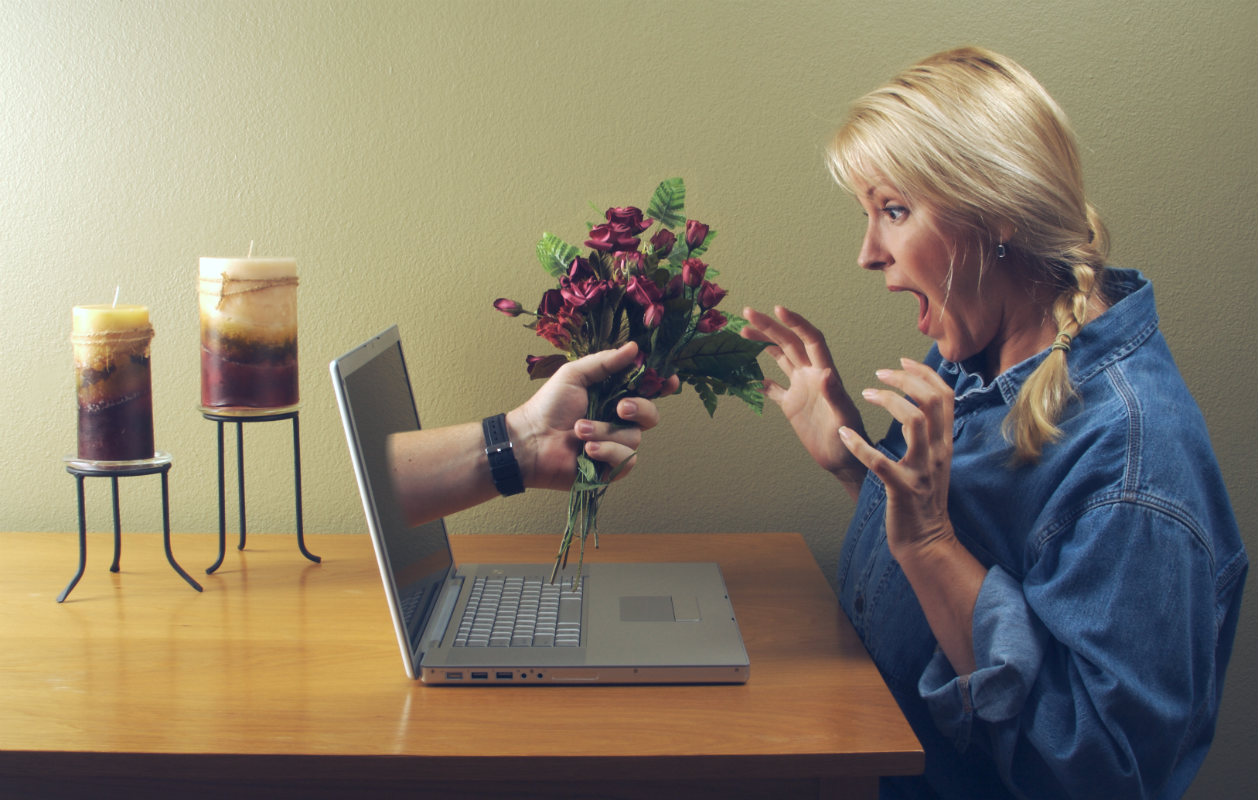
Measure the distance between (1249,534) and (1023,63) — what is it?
861mm

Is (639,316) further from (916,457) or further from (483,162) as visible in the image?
(483,162)

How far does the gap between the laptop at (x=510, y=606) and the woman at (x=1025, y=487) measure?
0.25m

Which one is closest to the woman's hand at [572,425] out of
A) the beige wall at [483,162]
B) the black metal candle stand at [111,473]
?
the beige wall at [483,162]

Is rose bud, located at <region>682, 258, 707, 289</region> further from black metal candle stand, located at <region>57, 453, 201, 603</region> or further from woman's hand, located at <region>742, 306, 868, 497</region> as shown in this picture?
black metal candle stand, located at <region>57, 453, 201, 603</region>

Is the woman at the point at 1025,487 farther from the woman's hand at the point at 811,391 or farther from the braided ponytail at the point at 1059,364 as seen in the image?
the woman's hand at the point at 811,391

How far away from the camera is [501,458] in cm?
116

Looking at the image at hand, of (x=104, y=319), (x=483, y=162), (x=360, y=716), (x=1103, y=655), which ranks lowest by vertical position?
(x=360, y=716)

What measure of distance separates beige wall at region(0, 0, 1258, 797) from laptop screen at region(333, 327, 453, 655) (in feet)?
1.03

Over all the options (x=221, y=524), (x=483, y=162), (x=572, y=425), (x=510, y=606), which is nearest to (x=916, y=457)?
(x=572, y=425)

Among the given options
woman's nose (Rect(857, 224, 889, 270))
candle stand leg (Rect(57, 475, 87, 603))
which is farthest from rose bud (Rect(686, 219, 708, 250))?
candle stand leg (Rect(57, 475, 87, 603))

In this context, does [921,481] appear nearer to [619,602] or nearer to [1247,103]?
[619,602]

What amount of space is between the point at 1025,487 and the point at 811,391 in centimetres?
36

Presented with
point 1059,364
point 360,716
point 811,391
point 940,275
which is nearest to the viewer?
point 360,716

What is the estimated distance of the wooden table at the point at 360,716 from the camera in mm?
848
